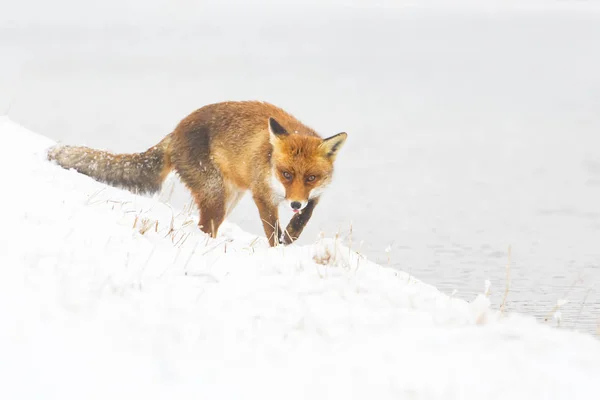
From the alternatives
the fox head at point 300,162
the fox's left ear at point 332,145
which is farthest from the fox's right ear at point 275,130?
the fox's left ear at point 332,145

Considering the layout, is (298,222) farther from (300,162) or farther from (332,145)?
(332,145)

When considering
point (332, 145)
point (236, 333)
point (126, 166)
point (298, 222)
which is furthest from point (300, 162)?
point (236, 333)

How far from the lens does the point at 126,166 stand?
931 centimetres

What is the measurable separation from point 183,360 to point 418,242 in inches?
425

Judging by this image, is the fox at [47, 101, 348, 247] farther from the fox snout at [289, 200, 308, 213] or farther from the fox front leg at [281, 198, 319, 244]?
the fox snout at [289, 200, 308, 213]

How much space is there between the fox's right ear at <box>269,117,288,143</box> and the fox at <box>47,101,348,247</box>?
12 millimetres

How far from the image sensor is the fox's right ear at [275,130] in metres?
8.09

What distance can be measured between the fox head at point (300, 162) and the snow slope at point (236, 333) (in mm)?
2878

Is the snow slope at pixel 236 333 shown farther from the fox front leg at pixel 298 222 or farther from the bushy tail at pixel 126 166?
the bushy tail at pixel 126 166

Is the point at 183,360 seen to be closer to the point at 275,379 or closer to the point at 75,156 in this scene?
the point at 275,379

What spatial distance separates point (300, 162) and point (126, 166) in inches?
108

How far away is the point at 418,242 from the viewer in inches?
543

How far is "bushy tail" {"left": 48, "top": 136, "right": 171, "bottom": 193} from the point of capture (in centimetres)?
930

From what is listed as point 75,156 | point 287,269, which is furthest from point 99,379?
point 75,156
